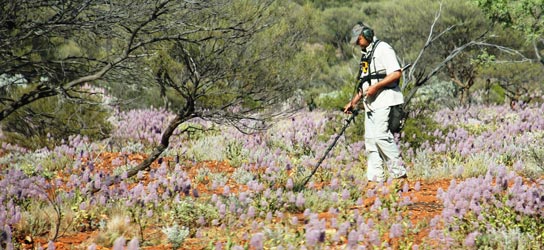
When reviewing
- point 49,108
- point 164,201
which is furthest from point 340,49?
point 164,201

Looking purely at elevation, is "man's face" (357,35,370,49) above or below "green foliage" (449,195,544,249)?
above

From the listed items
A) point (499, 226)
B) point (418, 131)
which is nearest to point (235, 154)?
point (418, 131)

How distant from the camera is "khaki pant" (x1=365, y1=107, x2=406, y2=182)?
266 inches

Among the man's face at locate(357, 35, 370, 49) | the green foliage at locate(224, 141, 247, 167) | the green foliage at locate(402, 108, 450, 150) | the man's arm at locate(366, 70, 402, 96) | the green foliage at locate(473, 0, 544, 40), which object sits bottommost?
the green foliage at locate(402, 108, 450, 150)

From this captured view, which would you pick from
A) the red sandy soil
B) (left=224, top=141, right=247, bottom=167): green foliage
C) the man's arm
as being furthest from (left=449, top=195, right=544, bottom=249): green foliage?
(left=224, top=141, right=247, bottom=167): green foliage

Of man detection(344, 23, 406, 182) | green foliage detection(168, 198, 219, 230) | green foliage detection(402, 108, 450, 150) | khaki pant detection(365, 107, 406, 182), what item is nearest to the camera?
green foliage detection(168, 198, 219, 230)

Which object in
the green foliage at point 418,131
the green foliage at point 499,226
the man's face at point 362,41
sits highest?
the man's face at point 362,41

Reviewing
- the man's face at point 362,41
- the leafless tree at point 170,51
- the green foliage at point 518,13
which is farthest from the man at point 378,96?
the green foliage at point 518,13

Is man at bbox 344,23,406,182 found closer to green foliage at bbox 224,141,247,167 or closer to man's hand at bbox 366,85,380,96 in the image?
→ man's hand at bbox 366,85,380,96

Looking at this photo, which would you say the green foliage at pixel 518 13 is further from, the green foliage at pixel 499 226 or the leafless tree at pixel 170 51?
the green foliage at pixel 499 226

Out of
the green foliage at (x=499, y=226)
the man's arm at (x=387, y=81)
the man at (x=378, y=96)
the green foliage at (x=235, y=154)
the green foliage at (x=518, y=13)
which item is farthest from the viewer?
the green foliage at (x=518, y=13)

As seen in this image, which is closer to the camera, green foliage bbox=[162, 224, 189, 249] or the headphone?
green foliage bbox=[162, 224, 189, 249]

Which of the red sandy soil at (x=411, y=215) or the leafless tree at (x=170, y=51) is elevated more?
the leafless tree at (x=170, y=51)

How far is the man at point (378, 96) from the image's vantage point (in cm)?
664
